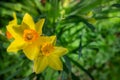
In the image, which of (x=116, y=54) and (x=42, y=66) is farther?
(x=116, y=54)

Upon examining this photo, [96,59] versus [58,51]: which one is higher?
[58,51]

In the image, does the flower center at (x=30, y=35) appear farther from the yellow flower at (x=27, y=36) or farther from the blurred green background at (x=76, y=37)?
the blurred green background at (x=76, y=37)

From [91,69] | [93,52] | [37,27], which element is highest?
[37,27]

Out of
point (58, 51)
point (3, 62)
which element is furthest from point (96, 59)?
point (58, 51)

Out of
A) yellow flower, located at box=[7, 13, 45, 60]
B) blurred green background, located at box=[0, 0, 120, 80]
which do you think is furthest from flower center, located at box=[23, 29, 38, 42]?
blurred green background, located at box=[0, 0, 120, 80]

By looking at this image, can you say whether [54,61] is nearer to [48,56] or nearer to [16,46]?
[48,56]

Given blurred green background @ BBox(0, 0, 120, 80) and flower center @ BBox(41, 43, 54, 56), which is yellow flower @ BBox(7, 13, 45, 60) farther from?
blurred green background @ BBox(0, 0, 120, 80)

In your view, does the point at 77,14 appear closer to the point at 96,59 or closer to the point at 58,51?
the point at 58,51
